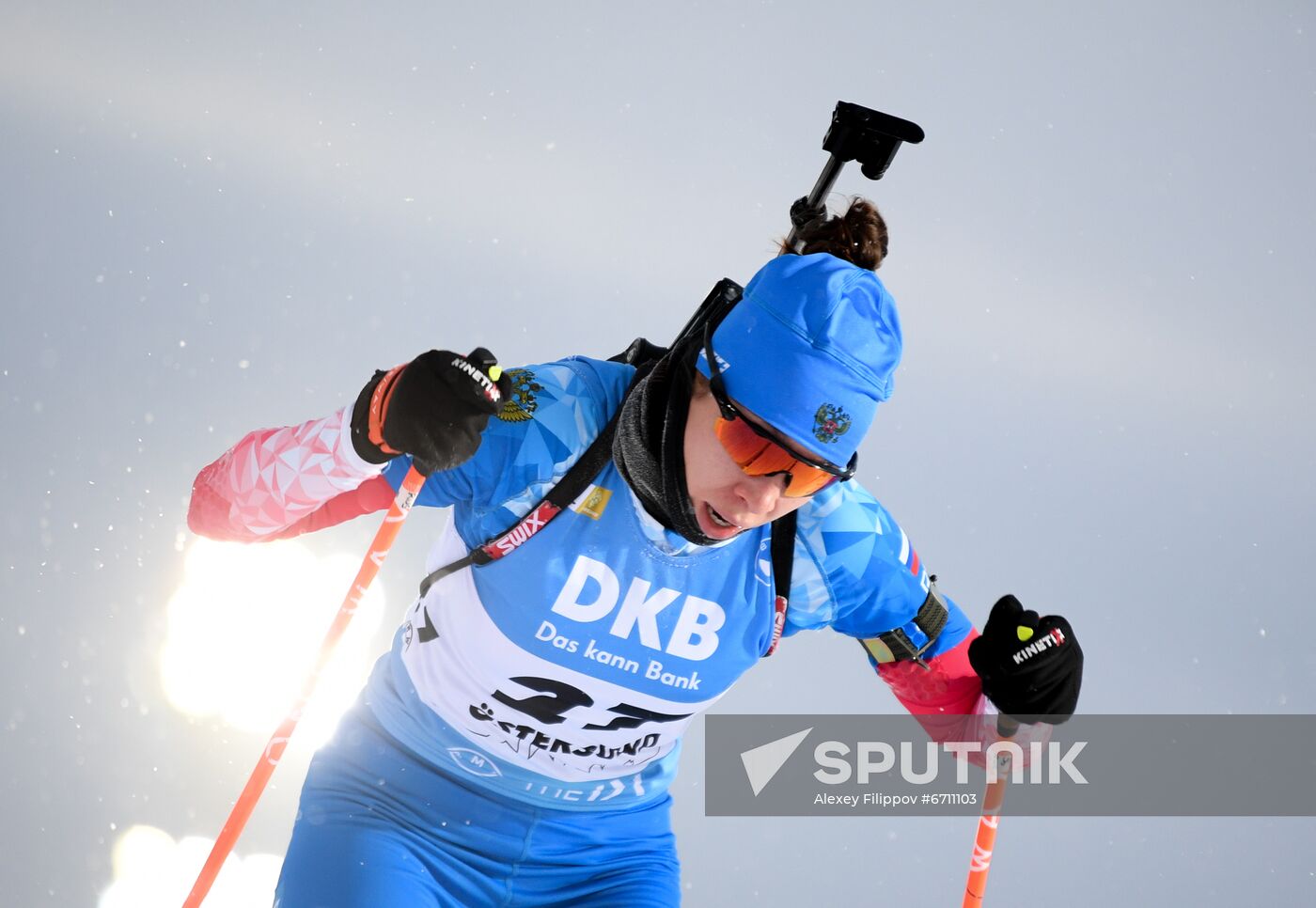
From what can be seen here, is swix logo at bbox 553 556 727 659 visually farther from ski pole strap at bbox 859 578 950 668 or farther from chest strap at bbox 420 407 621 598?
ski pole strap at bbox 859 578 950 668

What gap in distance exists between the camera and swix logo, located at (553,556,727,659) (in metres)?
2.06

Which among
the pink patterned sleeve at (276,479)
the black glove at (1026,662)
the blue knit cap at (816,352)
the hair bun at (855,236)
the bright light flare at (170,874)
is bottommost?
the bright light flare at (170,874)

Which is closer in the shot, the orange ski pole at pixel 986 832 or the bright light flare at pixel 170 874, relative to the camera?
the orange ski pole at pixel 986 832

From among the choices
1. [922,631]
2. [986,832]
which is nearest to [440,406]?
[922,631]

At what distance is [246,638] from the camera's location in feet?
14.0

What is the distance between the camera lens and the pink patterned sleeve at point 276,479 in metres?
1.94

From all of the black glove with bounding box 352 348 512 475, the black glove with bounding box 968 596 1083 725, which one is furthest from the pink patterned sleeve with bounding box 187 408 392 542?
the black glove with bounding box 968 596 1083 725

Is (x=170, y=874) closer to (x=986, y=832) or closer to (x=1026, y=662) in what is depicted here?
(x=986, y=832)

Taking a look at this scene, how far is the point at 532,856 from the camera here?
2156 mm

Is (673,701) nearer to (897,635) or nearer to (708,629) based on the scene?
(708,629)

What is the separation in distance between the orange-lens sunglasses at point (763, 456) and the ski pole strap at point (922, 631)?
57 cm

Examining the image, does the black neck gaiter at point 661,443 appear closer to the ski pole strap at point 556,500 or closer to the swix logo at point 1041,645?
the ski pole strap at point 556,500

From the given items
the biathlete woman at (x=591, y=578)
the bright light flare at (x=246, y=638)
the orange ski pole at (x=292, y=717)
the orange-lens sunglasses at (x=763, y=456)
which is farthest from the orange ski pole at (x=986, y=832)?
the bright light flare at (x=246, y=638)

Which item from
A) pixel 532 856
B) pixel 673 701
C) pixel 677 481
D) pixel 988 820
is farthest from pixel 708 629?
pixel 988 820
